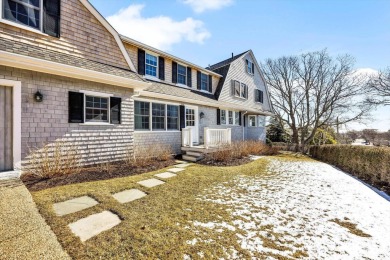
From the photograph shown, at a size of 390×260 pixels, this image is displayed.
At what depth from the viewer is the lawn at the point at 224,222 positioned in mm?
2371

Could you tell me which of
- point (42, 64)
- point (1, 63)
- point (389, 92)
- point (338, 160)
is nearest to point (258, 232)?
point (42, 64)

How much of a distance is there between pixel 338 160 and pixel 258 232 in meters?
10.9

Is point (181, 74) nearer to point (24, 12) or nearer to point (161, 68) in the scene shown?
point (161, 68)

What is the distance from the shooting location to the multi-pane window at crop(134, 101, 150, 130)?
8.39 m

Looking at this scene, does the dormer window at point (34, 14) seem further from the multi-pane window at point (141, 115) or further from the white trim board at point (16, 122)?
the multi-pane window at point (141, 115)

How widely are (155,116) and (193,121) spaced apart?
293 cm

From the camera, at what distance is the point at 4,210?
109 inches

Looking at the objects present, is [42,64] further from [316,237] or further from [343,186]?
[343,186]

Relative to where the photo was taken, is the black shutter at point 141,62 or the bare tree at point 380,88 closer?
the black shutter at point 141,62

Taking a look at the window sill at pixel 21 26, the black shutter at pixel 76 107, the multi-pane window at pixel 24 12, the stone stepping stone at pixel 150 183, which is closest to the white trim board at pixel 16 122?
the black shutter at pixel 76 107

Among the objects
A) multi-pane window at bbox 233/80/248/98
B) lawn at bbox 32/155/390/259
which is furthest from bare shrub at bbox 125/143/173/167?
multi-pane window at bbox 233/80/248/98

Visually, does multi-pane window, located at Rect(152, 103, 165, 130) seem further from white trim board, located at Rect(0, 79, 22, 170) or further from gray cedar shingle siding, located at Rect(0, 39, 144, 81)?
white trim board, located at Rect(0, 79, 22, 170)

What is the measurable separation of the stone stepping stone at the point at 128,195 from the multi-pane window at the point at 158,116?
16.5 ft

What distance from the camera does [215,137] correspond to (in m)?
9.69
